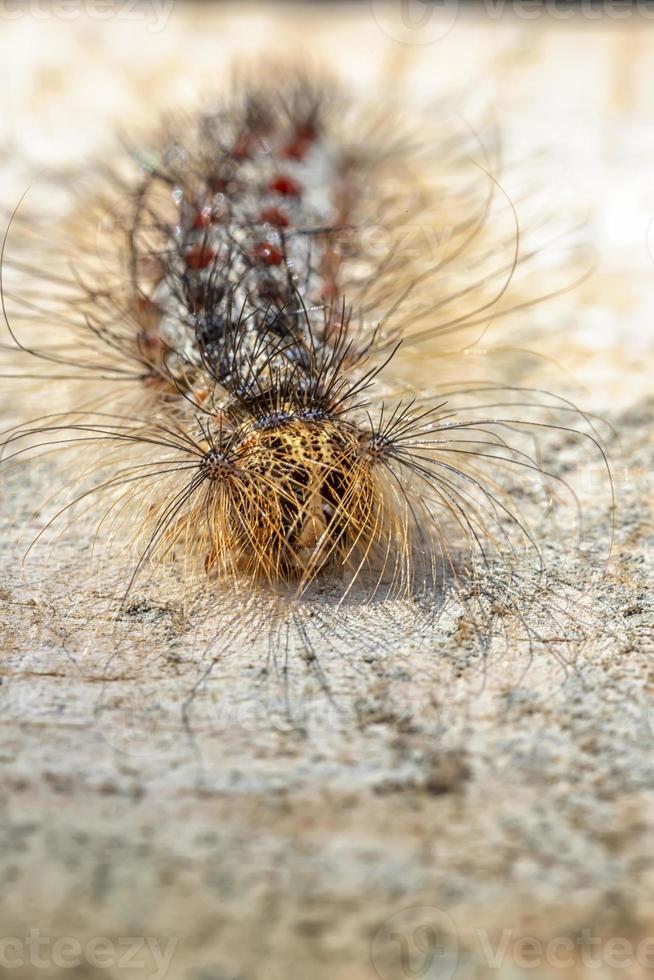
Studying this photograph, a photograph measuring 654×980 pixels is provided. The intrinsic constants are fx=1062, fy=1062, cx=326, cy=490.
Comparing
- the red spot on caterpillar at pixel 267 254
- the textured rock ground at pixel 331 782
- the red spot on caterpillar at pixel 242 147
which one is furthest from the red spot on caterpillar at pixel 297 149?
the textured rock ground at pixel 331 782

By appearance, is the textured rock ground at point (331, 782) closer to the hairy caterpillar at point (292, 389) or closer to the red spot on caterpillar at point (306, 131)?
the hairy caterpillar at point (292, 389)

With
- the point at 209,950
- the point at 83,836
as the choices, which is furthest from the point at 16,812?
the point at 209,950

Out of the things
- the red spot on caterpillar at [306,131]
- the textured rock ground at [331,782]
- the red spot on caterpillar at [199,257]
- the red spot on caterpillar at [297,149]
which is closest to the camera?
the textured rock ground at [331,782]

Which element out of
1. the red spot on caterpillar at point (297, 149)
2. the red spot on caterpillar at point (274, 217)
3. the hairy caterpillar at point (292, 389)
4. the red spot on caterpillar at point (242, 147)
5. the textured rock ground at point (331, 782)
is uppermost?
the red spot on caterpillar at point (297, 149)

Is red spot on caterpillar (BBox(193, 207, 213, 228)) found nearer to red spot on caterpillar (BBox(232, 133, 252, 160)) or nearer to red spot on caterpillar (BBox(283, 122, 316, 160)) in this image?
red spot on caterpillar (BBox(232, 133, 252, 160))

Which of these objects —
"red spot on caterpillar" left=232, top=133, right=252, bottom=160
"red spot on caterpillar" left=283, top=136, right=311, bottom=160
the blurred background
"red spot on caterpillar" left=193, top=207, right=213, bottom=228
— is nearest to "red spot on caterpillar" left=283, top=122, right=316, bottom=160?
"red spot on caterpillar" left=283, top=136, right=311, bottom=160

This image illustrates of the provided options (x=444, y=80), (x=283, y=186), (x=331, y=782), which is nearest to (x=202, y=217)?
(x=283, y=186)

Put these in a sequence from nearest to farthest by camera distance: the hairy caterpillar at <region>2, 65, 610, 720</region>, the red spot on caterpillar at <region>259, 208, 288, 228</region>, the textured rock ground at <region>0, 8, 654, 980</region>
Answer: the textured rock ground at <region>0, 8, 654, 980</region> < the hairy caterpillar at <region>2, 65, 610, 720</region> < the red spot on caterpillar at <region>259, 208, 288, 228</region>

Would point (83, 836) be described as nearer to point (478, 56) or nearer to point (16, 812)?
point (16, 812)

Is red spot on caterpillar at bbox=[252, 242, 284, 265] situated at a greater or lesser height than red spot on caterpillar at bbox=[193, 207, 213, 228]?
lesser
